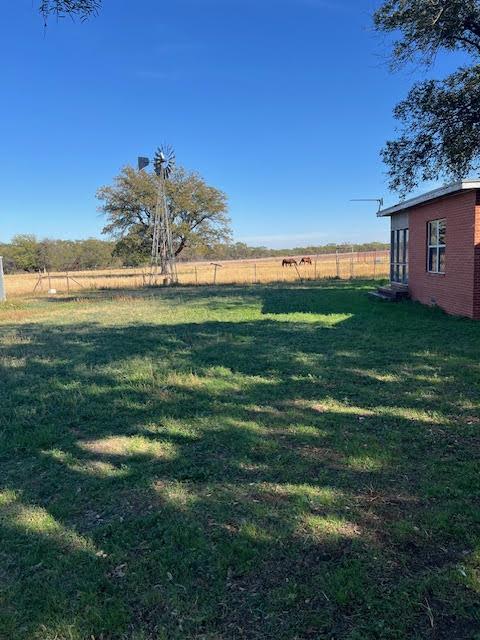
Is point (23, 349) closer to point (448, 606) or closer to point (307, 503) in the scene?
point (307, 503)

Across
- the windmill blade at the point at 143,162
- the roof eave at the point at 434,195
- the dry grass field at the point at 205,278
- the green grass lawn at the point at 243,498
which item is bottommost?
the green grass lawn at the point at 243,498

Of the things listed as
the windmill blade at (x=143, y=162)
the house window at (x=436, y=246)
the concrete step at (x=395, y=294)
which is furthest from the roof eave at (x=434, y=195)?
the windmill blade at (x=143, y=162)

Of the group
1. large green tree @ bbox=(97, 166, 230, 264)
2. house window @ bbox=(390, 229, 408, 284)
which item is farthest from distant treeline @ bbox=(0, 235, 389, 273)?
house window @ bbox=(390, 229, 408, 284)

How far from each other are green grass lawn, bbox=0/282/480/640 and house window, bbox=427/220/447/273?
17.5 ft

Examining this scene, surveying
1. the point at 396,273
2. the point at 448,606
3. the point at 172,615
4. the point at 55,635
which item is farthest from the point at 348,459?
the point at 396,273

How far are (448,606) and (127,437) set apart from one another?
2977mm

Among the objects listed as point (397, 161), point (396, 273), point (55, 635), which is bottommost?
point (55, 635)

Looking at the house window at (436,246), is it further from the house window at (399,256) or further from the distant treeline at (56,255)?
the distant treeline at (56,255)

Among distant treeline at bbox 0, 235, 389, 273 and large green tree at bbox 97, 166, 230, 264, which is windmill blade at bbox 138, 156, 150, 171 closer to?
large green tree at bbox 97, 166, 230, 264

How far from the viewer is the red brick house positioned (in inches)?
404

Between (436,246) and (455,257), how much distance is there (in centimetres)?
145

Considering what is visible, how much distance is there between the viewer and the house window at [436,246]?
12.0 m

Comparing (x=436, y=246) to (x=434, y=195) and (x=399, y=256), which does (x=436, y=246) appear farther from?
(x=399, y=256)

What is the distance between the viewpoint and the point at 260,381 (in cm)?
613
